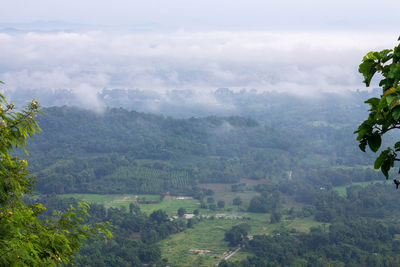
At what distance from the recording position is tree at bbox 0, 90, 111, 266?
4.72 metres

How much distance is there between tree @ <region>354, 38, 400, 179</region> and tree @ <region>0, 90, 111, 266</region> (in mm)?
3572

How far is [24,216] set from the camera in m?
4.92

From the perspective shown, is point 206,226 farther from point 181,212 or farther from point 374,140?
point 374,140

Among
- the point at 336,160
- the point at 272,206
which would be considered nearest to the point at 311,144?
the point at 336,160

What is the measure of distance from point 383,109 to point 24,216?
4.16 m

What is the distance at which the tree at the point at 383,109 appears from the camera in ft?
8.09

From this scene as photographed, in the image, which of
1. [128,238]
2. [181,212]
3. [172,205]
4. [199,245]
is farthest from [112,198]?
[199,245]

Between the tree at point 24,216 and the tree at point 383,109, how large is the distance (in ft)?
11.7

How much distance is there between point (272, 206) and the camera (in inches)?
2977

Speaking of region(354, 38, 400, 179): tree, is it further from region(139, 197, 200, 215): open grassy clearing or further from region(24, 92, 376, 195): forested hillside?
region(24, 92, 376, 195): forested hillside

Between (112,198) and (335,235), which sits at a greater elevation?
(112,198)

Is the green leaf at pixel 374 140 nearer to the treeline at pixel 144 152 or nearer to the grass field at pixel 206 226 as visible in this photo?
the grass field at pixel 206 226

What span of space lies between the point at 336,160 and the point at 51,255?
398 feet

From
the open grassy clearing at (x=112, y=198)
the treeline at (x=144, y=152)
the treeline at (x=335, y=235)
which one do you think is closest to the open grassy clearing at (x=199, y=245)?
the treeline at (x=335, y=235)
